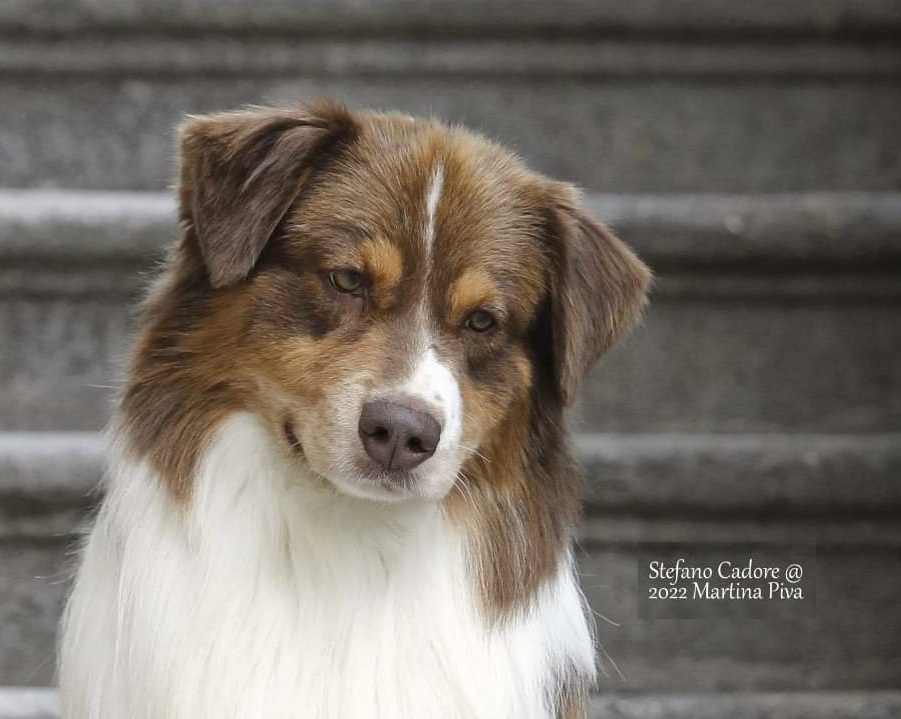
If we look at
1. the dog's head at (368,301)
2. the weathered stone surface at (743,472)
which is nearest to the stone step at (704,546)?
the weathered stone surface at (743,472)

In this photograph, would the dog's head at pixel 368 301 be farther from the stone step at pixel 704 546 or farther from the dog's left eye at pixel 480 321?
the stone step at pixel 704 546

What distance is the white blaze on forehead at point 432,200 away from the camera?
266cm

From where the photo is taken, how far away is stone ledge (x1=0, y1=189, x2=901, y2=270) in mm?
3512

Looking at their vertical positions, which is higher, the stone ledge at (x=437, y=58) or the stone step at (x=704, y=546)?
the stone ledge at (x=437, y=58)

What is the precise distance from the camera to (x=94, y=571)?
2830 millimetres

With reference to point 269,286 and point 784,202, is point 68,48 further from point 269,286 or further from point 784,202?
point 784,202

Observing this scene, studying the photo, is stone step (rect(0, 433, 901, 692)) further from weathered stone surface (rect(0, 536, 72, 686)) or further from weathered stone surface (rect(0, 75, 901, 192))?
weathered stone surface (rect(0, 75, 901, 192))

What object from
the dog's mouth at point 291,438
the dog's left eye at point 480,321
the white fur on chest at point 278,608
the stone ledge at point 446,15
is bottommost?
the white fur on chest at point 278,608

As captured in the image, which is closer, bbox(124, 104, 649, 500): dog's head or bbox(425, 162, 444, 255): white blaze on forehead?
bbox(124, 104, 649, 500): dog's head

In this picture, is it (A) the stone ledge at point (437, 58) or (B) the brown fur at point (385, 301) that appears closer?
(B) the brown fur at point (385, 301)

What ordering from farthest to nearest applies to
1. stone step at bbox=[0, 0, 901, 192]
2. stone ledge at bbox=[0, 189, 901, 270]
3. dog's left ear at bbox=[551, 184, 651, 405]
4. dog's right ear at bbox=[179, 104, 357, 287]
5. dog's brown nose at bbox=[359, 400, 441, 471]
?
stone step at bbox=[0, 0, 901, 192] < stone ledge at bbox=[0, 189, 901, 270] < dog's left ear at bbox=[551, 184, 651, 405] < dog's right ear at bbox=[179, 104, 357, 287] < dog's brown nose at bbox=[359, 400, 441, 471]

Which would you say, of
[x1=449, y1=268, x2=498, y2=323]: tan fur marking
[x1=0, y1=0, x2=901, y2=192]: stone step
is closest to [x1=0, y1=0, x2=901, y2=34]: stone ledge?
[x1=0, y1=0, x2=901, y2=192]: stone step

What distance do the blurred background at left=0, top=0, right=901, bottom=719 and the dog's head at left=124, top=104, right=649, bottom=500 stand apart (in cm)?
77

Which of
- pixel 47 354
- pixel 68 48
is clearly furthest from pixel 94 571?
pixel 68 48
